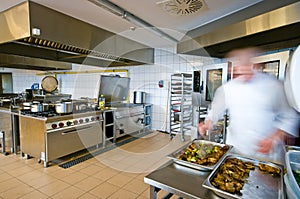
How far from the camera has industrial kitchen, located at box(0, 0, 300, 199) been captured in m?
1.00

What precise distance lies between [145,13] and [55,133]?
2.13 meters

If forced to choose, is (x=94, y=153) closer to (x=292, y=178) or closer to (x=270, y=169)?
(x=270, y=169)

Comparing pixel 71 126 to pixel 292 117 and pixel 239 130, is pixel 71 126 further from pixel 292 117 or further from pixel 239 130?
pixel 292 117

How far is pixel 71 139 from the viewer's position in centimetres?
283

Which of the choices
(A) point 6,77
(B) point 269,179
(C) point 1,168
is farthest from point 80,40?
(A) point 6,77

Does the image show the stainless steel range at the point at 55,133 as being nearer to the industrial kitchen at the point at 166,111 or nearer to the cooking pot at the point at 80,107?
the industrial kitchen at the point at 166,111

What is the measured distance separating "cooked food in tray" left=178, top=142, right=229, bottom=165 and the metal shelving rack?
103 inches

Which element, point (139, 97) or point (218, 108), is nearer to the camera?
point (218, 108)

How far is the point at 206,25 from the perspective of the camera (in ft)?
8.24

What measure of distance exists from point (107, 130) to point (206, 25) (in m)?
2.67

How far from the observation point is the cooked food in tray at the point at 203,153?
3.60 feet

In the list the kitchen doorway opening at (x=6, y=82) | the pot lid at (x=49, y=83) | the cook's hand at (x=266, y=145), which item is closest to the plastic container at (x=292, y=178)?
the cook's hand at (x=266, y=145)

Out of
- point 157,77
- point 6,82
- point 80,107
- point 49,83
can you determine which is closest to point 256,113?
A: point 80,107

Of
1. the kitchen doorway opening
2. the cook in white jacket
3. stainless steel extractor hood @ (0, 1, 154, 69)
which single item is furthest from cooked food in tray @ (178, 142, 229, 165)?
the kitchen doorway opening
